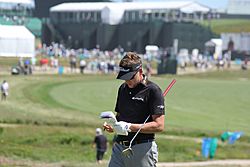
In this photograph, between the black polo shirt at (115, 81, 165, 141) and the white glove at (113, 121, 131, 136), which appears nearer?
the white glove at (113, 121, 131, 136)

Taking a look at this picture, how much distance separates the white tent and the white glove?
27.4 ft

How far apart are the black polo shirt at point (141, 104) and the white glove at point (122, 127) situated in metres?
0.24

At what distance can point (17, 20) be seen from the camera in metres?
18.9

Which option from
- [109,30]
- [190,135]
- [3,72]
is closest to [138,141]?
[190,135]

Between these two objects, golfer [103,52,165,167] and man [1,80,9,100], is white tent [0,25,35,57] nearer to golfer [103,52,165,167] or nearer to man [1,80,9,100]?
golfer [103,52,165,167]

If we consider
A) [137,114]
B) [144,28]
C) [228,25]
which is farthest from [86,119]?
[228,25]

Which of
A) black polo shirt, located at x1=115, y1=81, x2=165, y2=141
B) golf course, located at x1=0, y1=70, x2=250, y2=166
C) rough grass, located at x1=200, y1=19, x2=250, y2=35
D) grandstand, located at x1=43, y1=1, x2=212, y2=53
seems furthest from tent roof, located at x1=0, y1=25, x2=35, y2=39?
rough grass, located at x1=200, y1=19, x2=250, y2=35

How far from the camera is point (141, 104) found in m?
8.00

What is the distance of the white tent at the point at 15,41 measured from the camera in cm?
1606

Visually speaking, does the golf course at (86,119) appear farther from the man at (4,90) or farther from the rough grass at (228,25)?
the rough grass at (228,25)

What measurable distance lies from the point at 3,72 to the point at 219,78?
23436 millimetres

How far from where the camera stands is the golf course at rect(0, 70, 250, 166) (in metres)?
22.6

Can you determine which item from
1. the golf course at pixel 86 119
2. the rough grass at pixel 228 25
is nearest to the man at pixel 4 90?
the golf course at pixel 86 119

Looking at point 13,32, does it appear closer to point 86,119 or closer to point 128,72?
point 128,72
